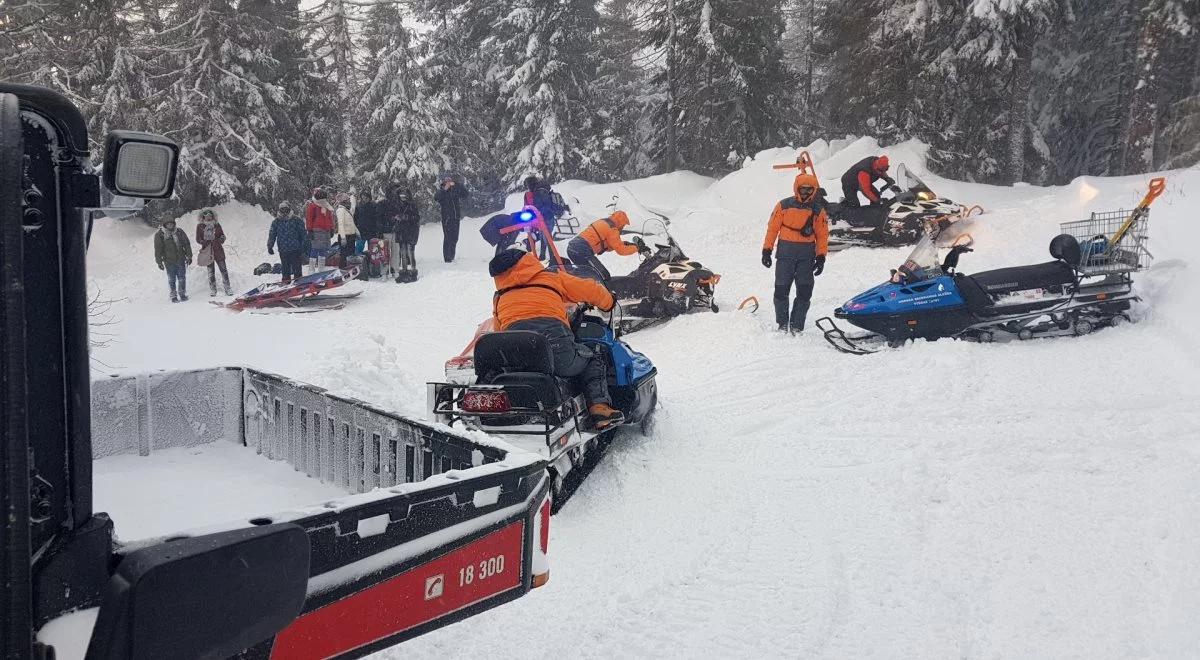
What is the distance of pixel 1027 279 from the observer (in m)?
7.88

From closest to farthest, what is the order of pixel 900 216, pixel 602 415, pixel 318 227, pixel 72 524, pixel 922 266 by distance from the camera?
1. pixel 72 524
2. pixel 602 415
3. pixel 922 266
4. pixel 900 216
5. pixel 318 227

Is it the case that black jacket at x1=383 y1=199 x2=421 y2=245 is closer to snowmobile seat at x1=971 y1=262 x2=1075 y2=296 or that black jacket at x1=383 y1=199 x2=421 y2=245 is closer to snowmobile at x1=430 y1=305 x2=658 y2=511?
snowmobile seat at x1=971 y1=262 x2=1075 y2=296

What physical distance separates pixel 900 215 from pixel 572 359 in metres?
10.5

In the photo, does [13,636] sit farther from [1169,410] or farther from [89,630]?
Result: [1169,410]

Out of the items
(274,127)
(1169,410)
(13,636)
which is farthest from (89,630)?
(274,127)

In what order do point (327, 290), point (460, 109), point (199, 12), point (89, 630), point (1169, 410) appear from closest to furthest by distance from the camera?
point (89, 630) → point (1169, 410) → point (327, 290) → point (199, 12) → point (460, 109)

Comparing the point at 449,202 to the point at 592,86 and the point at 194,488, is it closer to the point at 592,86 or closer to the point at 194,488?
the point at 592,86

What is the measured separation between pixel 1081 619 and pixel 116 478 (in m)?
4.11

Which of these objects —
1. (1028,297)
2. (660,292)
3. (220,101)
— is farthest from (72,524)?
(220,101)

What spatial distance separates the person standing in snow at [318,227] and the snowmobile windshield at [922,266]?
36.3 ft

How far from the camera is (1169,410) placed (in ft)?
18.0

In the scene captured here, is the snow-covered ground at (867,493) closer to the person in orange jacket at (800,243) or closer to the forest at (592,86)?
the person in orange jacket at (800,243)

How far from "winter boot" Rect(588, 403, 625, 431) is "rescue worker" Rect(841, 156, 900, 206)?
9868 millimetres

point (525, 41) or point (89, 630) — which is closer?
point (89, 630)
